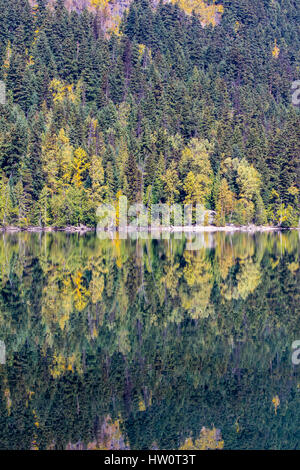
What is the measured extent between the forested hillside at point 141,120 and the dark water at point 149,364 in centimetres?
8014

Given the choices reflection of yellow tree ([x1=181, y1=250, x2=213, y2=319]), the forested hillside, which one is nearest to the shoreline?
the forested hillside

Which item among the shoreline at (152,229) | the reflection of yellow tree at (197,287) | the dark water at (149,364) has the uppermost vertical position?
the shoreline at (152,229)

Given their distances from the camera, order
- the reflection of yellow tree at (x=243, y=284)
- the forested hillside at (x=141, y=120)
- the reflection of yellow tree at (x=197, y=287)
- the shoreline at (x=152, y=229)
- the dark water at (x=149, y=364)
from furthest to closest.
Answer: the forested hillside at (x=141, y=120) → the shoreline at (x=152, y=229) → the reflection of yellow tree at (x=243, y=284) → the reflection of yellow tree at (x=197, y=287) → the dark water at (x=149, y=364)

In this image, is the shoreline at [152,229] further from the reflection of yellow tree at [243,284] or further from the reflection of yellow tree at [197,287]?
the reflection of yellow tree at [243,284]

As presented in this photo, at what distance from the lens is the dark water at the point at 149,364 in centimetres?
1404

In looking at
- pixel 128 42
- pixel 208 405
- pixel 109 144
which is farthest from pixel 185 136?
pixel 208 405

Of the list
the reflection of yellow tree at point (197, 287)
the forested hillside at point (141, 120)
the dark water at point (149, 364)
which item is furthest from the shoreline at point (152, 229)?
the dark water at point (149, 364)

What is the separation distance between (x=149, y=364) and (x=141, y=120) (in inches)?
4759

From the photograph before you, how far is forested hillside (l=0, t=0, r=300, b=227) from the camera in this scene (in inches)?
4387

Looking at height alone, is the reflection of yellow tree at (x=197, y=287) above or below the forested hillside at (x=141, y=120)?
below

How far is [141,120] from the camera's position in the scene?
135750mm

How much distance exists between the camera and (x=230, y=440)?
13.9 meters

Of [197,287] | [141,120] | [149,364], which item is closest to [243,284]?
[197,287]

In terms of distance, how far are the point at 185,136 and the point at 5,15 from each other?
6586 cm
